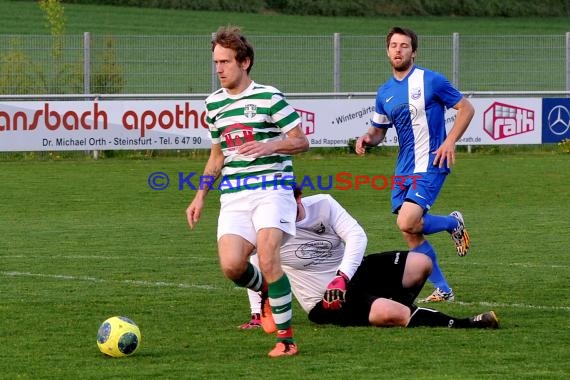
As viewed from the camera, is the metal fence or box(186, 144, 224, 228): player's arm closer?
box(186, 144, 224, 228): player's arm

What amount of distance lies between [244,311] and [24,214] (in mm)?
7492

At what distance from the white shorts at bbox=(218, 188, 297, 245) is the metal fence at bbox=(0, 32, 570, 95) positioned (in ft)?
53.7

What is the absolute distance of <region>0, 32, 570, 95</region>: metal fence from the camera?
2408 centimetres

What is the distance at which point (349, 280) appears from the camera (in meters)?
8.08

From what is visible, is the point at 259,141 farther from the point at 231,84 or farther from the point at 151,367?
the point at 151,367

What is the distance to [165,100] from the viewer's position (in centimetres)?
2245

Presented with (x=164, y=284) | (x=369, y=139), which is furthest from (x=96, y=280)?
(x=369, y=139)

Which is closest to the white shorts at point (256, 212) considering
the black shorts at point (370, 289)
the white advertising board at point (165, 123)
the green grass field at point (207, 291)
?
the green grass field at point (207, 291)

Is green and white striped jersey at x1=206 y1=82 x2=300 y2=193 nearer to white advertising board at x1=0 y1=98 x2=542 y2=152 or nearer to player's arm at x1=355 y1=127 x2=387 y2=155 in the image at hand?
player's arm at x1=355 y1=127 x2=387 y2=155

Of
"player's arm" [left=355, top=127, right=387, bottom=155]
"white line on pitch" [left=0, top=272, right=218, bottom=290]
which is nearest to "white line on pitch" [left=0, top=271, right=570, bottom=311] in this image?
"white line on pitch" [left=0, top=272, right=218, bottom=290]

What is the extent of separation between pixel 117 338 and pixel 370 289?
195cm

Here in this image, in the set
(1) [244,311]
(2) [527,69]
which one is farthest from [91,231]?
(2) [527,69]

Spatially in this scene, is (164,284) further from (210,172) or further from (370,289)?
(210,172)

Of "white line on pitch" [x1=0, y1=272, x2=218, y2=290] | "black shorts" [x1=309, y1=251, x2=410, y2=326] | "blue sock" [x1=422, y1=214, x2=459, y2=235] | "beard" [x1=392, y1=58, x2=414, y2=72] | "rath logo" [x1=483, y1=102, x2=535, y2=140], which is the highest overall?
"beard" [x1=392, y1=58, x2=414, y2=72]
